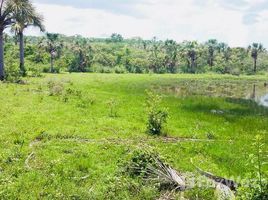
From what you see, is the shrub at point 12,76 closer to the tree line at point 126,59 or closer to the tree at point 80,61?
the tree line at point 126,59

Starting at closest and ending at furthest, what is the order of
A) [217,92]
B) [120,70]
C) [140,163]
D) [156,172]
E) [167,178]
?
[167,178]
[156,172]
[140,163]
[217,92]
[120,70]

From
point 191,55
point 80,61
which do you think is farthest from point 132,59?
point 80,61

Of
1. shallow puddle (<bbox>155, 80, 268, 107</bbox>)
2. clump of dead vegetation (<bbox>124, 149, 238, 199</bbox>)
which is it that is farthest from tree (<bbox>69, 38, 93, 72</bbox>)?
clump of dead vegetation (<bbox>124, 149, 238, 199</bbox>)

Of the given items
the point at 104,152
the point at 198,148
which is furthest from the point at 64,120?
the point at 198,148

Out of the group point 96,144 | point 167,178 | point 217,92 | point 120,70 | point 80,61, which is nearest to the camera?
point 167,178

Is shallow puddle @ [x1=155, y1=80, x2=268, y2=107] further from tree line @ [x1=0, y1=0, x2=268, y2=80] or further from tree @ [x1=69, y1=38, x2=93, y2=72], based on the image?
tree @ [x1=69, y1=38, x2=93, y2=72]

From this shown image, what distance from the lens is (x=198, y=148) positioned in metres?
20.8

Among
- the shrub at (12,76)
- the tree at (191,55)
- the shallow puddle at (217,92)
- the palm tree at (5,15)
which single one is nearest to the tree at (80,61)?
the tree at (191,55)

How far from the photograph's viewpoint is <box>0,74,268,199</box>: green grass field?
1367cm

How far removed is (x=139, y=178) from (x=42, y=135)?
907 cm

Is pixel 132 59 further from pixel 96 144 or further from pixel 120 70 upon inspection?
pixel 96 144

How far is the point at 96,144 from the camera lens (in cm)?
2020

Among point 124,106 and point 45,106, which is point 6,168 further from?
point 124,106

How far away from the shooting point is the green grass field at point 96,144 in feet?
44.9
